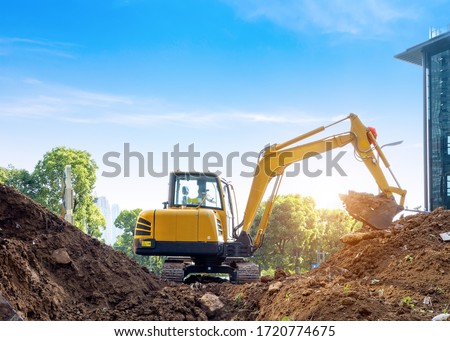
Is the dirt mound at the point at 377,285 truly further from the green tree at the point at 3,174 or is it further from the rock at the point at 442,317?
the green tree at the point at 3,174

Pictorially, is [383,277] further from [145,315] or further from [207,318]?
[145,315]

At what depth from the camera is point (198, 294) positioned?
10.1 m

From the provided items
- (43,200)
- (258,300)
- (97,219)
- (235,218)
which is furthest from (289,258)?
(258,300)

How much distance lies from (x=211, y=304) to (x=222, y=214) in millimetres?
4396

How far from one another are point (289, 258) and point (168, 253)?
23133 millimetres

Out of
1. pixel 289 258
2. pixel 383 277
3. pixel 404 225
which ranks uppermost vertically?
pixel 404 225

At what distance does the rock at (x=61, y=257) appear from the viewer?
29.6 feet

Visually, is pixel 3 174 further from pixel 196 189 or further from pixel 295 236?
pixel 196 189

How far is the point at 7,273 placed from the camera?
754 centimetres

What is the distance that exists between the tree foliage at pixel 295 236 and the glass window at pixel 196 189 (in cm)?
1945

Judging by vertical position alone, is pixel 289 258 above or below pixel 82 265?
below

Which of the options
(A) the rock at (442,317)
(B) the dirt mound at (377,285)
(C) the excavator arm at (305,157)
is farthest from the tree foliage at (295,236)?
(A) the rock at (442,317)

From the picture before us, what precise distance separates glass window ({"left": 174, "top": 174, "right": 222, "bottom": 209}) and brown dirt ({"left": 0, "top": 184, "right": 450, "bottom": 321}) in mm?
2606

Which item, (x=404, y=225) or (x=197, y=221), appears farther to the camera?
(x=197, y=221)
